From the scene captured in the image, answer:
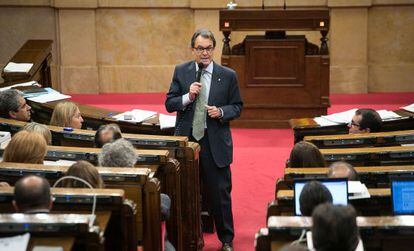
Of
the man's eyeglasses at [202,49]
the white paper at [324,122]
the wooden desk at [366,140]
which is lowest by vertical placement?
the wooden desk at [366,140]

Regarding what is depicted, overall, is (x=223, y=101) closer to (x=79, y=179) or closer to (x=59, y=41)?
(x=79, y=179)

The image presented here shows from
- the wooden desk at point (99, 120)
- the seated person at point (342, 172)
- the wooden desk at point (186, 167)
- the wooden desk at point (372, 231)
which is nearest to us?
the wooden desk at point (372, 231)

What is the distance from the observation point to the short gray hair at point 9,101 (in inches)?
297

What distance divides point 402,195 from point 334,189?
1.41ft

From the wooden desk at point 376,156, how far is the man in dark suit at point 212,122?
910 millimetres

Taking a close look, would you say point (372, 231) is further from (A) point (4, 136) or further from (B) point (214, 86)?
(A) point (4, 136)

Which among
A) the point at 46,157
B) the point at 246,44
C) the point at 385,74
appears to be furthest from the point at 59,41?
the point at 46,157

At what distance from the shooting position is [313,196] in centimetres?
438

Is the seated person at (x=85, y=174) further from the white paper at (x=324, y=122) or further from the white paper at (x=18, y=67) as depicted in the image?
the white paper at (x=18, y=67)

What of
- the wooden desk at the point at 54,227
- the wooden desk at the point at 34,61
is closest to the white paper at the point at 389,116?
the wooden desk at the point at 34,61

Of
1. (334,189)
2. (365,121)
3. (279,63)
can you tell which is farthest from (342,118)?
(334,189)

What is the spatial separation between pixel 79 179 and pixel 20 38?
978cm

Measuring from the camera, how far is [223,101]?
699 cm

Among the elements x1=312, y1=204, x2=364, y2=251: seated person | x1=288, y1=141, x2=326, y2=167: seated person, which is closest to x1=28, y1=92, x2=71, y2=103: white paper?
x1=288, y1=141, x2=326, y2=167: seated person
